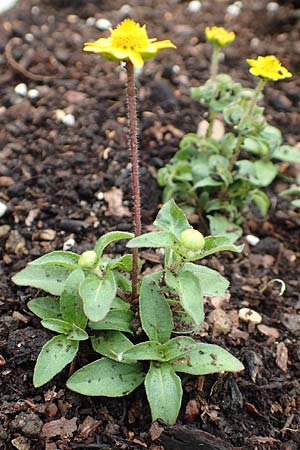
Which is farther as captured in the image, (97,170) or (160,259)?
(97,170)

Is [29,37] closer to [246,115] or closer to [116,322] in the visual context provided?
[246,115]

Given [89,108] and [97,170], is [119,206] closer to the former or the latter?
[97,170]

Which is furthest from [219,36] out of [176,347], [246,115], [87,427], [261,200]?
[87,427]

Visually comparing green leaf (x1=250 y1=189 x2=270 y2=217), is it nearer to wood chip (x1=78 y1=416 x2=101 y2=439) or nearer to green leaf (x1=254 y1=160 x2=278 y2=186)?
green leaf (x1=254 y1=160 x2=278 y2=186)

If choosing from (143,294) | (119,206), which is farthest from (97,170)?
(143,294)

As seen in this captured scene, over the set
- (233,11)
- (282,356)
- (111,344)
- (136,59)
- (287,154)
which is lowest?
(282,356)
